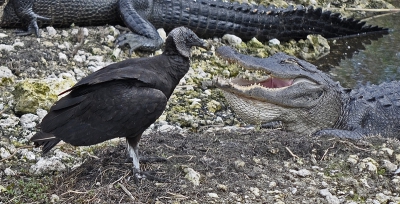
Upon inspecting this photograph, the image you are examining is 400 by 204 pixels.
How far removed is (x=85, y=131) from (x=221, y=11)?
4769 millimetres

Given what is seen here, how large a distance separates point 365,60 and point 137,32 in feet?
9.02

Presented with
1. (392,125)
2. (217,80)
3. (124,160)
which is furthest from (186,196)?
(392,125)

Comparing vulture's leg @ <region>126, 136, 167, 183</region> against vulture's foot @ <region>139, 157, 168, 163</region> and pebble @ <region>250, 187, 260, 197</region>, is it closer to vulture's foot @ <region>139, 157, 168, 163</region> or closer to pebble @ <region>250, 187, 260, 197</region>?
vulture's foot @ <region>139, 157, 168, 163</region>

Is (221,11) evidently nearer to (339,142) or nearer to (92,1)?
(92,1)

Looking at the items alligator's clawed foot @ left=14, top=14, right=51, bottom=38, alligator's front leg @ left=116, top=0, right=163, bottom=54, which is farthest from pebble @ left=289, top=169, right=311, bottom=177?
alligator's clawed foot @ left=14, top=14, right=51, bottom=38

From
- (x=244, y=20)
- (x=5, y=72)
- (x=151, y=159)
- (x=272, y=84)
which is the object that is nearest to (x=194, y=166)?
(x=151, y=159)

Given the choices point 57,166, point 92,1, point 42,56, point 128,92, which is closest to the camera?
point 128,92

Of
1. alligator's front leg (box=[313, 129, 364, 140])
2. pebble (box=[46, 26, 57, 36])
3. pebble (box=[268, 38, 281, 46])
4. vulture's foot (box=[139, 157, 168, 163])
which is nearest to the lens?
vulture's foot (box=[139, 157, 168, 163])

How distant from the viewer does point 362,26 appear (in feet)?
29.8

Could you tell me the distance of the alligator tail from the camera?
325 inches

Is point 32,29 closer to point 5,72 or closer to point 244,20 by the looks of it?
point 5,72

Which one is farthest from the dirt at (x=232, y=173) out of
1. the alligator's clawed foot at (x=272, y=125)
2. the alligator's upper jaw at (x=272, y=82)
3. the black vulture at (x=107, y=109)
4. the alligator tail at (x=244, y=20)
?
the alligator tail at (x=244, y=20)

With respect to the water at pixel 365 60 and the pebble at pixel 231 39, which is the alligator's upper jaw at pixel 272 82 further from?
the pebble at pixel 231 39

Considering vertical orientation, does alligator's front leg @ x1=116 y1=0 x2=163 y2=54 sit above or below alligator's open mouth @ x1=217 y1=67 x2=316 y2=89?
below
